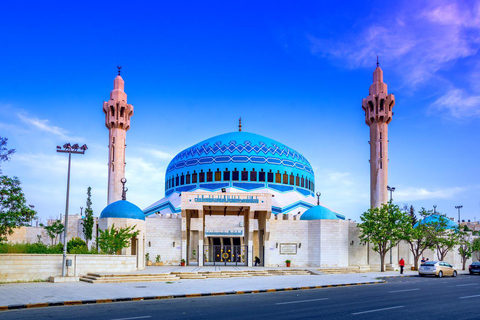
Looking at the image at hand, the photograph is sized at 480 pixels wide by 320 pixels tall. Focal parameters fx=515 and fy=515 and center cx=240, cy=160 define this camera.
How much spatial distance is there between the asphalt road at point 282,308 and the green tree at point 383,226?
67.0 ft

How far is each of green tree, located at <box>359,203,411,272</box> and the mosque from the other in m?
1.48

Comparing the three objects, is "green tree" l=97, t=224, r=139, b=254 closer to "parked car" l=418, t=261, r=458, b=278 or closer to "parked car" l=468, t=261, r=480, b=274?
"parked car" l=418, t=261, r=458, b=278

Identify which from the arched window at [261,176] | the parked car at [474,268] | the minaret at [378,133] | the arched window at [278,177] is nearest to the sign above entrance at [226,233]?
the arched window at [261,176]

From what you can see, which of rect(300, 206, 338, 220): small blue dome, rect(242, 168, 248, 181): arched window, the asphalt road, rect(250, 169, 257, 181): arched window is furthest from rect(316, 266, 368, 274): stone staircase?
rect(242, 168, 248, 181): arched window

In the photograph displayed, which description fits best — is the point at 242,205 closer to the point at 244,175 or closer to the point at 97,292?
the point at 244,175

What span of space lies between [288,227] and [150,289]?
20.5 m

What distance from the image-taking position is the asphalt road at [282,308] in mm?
13086

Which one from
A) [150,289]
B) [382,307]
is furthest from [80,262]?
[382,307]

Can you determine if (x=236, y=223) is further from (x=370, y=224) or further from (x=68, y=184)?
(x=68, y=184)

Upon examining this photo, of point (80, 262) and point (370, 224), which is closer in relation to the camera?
point (80, 262)

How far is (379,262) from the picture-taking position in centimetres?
4241

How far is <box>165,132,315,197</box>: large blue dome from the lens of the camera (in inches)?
2115

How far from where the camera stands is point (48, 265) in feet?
81.4

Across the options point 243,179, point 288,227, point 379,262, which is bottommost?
point 379,262
